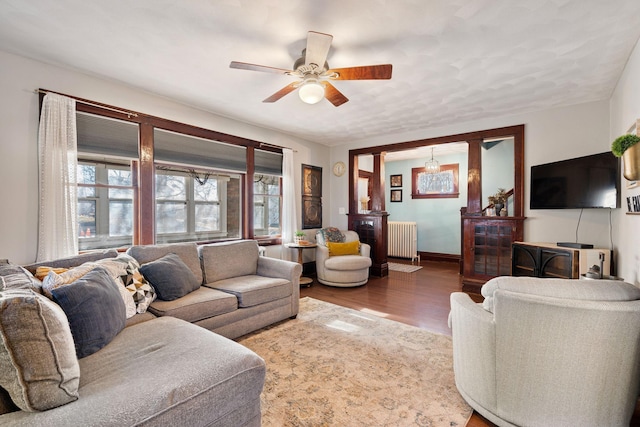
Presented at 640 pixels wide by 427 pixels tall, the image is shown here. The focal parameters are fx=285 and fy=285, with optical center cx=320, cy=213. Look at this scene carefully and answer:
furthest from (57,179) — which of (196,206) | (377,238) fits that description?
(377,238)

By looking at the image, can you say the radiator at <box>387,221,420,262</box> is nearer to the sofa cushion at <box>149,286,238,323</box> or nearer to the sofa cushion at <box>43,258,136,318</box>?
the sofa cushion at <box>149,286,238,323</box>

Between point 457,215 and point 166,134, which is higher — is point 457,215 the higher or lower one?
the lower one

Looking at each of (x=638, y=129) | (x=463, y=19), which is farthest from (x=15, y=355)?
(x=638, y=129)

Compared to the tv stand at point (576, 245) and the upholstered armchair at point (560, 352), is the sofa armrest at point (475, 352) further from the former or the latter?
the tv stand at point (576, 245)

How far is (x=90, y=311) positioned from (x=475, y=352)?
7.03 ft

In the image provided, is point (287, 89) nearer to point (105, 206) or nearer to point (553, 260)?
point (105, 206)

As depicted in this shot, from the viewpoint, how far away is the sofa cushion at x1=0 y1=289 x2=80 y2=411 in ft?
3.26

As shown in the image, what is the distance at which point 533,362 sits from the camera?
141cm

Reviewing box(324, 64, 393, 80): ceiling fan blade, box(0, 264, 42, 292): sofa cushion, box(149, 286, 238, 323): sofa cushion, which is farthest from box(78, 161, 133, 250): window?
box(324, 64, 393, 80): ceiling fan blade

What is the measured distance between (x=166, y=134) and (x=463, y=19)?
10.7 feet

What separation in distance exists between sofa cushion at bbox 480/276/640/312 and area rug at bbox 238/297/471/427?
2.85 ft

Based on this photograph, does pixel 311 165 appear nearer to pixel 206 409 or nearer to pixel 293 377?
pixel 293 377

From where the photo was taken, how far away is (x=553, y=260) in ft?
11.0

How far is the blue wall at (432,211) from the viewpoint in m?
6.56
